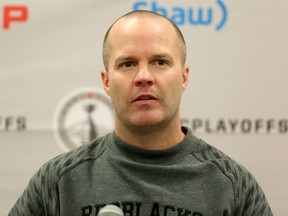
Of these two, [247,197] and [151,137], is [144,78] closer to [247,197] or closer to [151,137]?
[151,137]

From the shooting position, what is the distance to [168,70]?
3.11 feet

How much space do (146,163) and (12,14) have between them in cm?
79

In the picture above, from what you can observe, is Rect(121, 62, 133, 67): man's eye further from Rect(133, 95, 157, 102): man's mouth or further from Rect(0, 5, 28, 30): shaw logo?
Rect(0, 5, 28, 30): shaw logo

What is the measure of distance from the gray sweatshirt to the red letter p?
653mm

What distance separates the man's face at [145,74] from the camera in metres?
0.92

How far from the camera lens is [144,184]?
91 centimetres

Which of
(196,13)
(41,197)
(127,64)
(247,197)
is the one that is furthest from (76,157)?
(196,13)

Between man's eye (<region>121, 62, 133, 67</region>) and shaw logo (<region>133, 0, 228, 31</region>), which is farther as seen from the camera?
shaw logo (<region>133, 0, 228, 31</region>)

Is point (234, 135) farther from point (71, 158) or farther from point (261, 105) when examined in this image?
point (71, 158)

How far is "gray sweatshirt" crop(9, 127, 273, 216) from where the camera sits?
0.90 metres

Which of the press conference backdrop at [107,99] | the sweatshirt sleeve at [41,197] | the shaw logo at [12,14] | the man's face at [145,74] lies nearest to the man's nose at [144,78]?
the man's face at [145,74]

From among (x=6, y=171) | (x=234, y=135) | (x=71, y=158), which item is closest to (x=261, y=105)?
(x=234, y=135)

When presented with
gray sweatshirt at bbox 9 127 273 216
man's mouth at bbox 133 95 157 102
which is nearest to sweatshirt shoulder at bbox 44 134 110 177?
gray sweatshirt at bbox 9 127 273 216

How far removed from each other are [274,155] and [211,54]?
38cm
